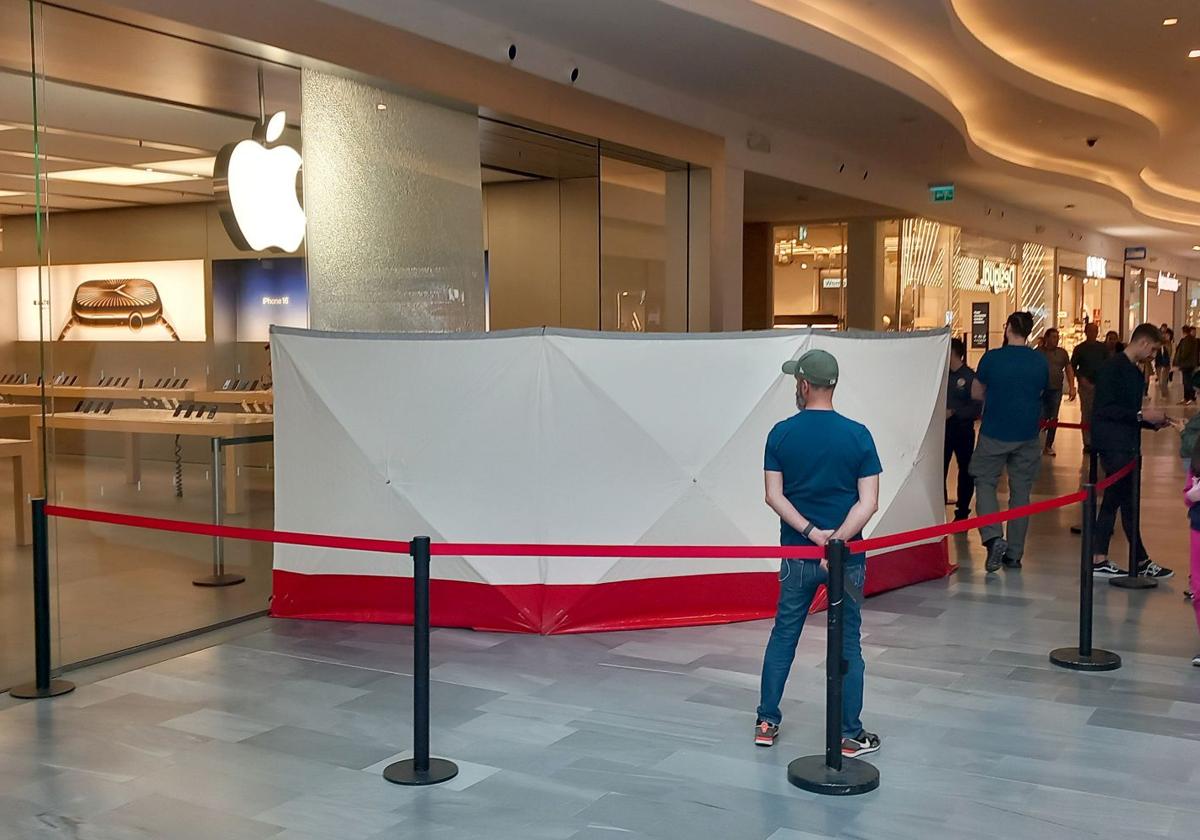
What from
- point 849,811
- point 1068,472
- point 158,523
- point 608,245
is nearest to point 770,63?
point 608,245

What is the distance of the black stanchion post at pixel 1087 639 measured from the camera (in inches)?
255

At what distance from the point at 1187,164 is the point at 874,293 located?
837 cm

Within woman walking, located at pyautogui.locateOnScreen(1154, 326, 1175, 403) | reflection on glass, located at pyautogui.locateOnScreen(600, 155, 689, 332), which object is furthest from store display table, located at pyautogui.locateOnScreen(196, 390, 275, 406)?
woman walking, located at pyautogui.locateOnScreen(1154, 326, 1175, 403)

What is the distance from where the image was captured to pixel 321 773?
5070 mm

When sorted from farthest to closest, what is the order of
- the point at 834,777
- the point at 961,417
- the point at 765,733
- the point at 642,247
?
1. the point at 642,247
2. the point at 961,417
3. the point at 765,733
4. the point at 834,777

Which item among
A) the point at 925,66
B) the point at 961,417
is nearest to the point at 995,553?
the point at 961,417

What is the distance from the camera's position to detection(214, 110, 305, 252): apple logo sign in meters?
8.41

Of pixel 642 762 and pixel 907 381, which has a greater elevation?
pixel 907 381

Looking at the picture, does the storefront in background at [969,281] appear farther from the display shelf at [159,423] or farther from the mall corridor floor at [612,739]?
the mall corridor floor at [612,739]

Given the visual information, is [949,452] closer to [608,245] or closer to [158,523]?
[608,245]

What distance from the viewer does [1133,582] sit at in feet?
29.1

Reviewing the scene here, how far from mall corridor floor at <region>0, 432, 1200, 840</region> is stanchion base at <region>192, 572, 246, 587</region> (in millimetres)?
1175

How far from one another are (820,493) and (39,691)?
4142 mm

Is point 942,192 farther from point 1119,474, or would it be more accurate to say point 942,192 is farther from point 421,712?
point 421,712
